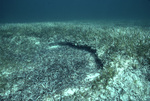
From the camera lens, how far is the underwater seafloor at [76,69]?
8.10m

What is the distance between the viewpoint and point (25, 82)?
32.1ft

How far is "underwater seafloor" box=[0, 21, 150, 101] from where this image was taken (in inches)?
319

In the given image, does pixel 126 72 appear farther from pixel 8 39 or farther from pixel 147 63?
pixel 8 39

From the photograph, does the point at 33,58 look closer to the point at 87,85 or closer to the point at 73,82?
the point at 73,82

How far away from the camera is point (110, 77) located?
900cm

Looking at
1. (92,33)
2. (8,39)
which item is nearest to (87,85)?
(92,33)

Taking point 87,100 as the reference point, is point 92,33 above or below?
above

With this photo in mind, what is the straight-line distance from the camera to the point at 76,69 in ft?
36.6

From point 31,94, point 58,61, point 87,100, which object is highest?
point 58,61

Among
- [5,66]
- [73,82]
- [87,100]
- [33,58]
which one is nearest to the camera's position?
[87,100]

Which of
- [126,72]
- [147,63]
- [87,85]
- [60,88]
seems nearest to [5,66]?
[60,88]

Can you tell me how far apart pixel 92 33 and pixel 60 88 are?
1221 cm

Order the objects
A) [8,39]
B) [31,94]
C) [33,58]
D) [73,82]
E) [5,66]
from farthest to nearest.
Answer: [8,39] < [33,58] < [5,66] < [73,82] < [31,94]

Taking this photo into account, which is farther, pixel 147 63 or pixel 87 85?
pixel 147 63
